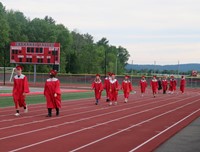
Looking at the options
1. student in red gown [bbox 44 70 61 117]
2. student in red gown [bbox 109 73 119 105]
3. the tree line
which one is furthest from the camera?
the tree line

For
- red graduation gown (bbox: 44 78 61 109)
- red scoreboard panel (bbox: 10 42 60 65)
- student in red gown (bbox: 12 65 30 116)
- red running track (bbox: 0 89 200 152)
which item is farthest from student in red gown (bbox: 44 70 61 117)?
red scoreboard panel (bbox: 10 42 60 65)

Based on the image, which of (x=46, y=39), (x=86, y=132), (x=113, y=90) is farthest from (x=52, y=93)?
(x=46, y=39)

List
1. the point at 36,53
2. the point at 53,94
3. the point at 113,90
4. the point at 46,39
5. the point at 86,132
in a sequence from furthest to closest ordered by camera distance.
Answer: the point at 46,39
the point at 36,53
the point at 113,90
the point at 53,94
the point at 86,132

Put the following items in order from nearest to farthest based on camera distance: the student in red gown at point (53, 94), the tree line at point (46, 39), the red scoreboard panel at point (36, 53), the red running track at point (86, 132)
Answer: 1. the red running track at point (86, 132)
2. the student in red gown at point (53, 94)
3. the red scoreboard panel at point (36, 53)
4. the tree line at point (46, 39)

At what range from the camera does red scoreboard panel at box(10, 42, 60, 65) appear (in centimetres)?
5225

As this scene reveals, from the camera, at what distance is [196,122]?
51.8ft

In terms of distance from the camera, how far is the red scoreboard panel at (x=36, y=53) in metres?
52.2

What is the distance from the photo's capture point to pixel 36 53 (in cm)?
5256

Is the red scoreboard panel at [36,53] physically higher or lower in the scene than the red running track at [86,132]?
higher

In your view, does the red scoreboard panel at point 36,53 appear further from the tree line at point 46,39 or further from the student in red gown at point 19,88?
the student in red gown at point 19,88

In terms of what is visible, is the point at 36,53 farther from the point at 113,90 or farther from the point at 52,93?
the point at 52,93

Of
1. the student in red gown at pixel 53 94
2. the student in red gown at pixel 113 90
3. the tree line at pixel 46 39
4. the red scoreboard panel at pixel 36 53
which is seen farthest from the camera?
the tree line at pixel 46 39

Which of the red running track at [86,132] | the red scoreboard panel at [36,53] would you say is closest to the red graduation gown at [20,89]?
the red running track at [86,132]

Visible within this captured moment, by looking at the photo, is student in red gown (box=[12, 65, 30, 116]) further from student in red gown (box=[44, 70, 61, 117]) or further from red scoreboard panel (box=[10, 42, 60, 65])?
red scoreboard panel (box=[10, 42, 60, 65])
